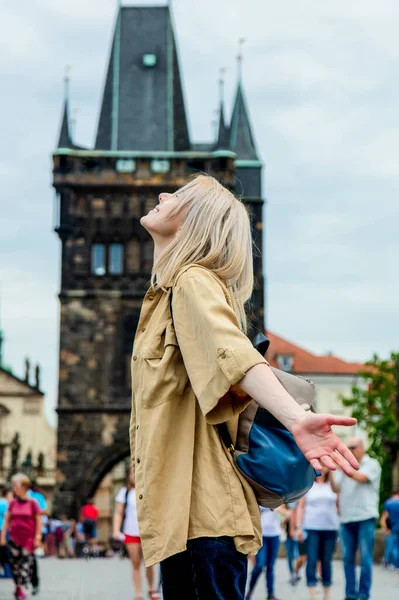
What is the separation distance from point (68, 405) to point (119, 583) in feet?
92.3

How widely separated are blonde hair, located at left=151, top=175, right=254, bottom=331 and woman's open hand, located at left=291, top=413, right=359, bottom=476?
49cm

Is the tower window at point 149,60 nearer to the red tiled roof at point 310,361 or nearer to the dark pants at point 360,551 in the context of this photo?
the red tiled roof at point 310,361

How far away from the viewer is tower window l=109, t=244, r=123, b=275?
4509cm

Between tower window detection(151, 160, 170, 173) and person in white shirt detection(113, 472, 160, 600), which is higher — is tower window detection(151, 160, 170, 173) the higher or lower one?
the higher one

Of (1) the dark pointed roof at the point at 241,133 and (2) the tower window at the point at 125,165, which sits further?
(1) the dark pointed roof at the point at 241,133

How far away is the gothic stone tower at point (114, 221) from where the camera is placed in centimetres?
4259

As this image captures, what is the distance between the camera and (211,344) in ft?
9.51

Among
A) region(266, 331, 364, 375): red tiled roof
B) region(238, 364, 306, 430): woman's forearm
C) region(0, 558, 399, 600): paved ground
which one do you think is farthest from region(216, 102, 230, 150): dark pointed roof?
region(238, 364, 306, 430): woman's forearm

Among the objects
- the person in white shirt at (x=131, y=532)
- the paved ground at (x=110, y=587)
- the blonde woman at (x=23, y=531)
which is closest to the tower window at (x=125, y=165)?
the paved ground at (x=110, y=587)

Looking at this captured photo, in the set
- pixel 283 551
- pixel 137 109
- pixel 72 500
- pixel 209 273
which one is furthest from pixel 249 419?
pixel 137 109

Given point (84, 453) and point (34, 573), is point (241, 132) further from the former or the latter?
point (34, 573)

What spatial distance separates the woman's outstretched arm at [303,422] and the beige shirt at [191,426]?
53 millimetres

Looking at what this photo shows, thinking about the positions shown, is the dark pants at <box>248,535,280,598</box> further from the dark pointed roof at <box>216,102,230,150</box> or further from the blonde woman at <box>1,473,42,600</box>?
the dark pointed roof at <box>216,102,230,150</box>

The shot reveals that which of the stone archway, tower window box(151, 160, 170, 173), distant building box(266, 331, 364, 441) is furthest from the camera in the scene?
distant building box(266, 331, 364, 441)
